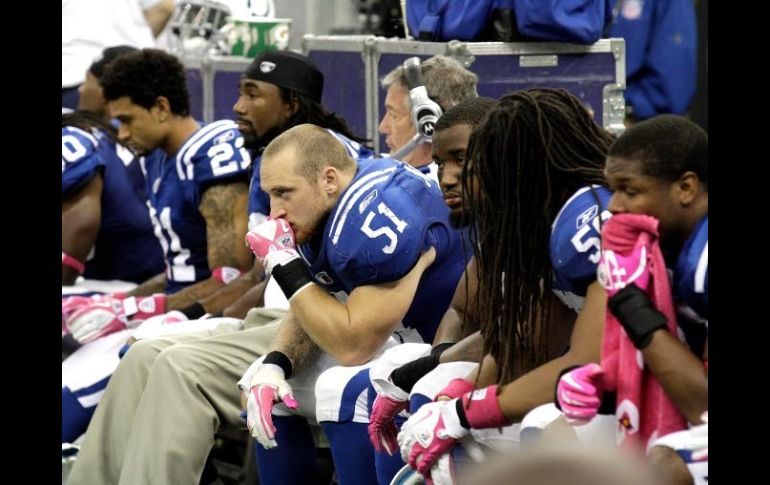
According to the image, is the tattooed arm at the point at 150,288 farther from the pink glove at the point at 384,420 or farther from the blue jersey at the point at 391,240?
the pink glove at the point at 384,420

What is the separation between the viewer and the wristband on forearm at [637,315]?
3143 millimetres

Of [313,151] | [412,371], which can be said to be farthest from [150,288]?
[412,371]

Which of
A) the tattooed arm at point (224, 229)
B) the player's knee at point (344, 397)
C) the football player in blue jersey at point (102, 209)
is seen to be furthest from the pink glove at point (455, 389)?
the football player in blue jersey at point (102, 209)

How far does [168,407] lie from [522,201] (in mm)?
1496

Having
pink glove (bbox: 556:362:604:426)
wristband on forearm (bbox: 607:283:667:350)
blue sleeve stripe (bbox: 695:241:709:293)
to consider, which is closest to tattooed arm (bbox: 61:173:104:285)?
pink glove (bbox: 556:362:604:426)

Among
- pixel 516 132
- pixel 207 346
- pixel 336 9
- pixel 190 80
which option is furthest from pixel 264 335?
pixel 336 9

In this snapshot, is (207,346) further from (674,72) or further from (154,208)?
(674,72)

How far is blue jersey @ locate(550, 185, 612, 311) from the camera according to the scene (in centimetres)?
350

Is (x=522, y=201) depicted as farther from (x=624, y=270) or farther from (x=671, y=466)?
(x=671, y=466)

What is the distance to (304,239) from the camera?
4398 mm

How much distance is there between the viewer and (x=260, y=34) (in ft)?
25.4

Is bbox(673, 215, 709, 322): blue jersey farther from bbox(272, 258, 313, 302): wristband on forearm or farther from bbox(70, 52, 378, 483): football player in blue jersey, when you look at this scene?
bbox(70, 52, 378, 483): football player in blue jersey

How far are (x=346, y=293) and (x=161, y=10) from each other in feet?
14.4

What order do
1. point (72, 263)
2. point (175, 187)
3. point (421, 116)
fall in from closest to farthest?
point (421, 116)
point (175, 187)
point (72, 263)
